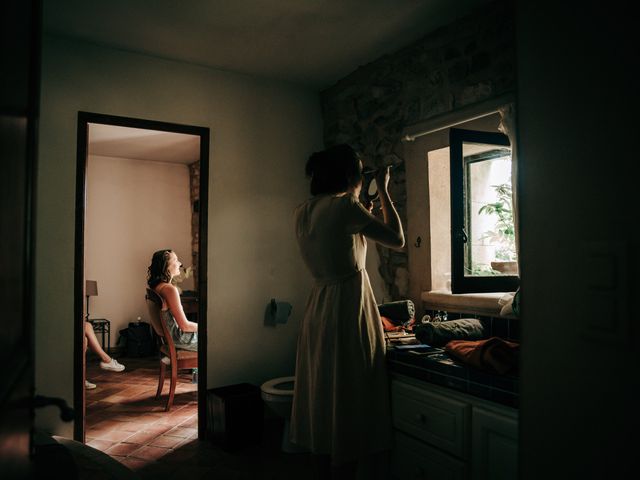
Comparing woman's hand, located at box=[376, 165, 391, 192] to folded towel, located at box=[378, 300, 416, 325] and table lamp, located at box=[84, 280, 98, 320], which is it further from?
table lamp, located at box=[84, 280, 98, 320]

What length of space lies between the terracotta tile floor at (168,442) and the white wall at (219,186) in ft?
1.43

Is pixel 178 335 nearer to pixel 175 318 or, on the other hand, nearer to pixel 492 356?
pixel 175 318

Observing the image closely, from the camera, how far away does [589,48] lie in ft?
2.02

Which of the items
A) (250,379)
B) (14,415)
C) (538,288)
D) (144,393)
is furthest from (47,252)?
(538,288)

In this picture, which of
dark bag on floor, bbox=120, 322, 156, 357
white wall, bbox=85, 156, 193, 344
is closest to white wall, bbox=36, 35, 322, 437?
dark bag on floor, bbox=120, 322, 156, 357

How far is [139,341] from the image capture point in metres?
6.52

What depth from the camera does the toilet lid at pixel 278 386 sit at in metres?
3.14

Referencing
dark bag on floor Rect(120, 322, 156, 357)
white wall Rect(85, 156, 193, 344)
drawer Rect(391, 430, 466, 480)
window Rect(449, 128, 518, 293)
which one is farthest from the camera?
white wall Rect(85, 156, 193, 344)

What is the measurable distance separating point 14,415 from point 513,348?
171 cm

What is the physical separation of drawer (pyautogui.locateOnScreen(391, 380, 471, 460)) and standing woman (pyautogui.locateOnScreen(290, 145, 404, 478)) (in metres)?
0.06

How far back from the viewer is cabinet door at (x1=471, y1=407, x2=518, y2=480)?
165cm

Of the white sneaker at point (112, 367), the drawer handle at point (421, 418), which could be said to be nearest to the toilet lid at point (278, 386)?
the drawer handle at point (421, 418)

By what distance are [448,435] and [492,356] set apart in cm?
39

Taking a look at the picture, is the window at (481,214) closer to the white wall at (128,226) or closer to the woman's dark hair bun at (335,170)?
the woman's dark hair bun at (335,170)
